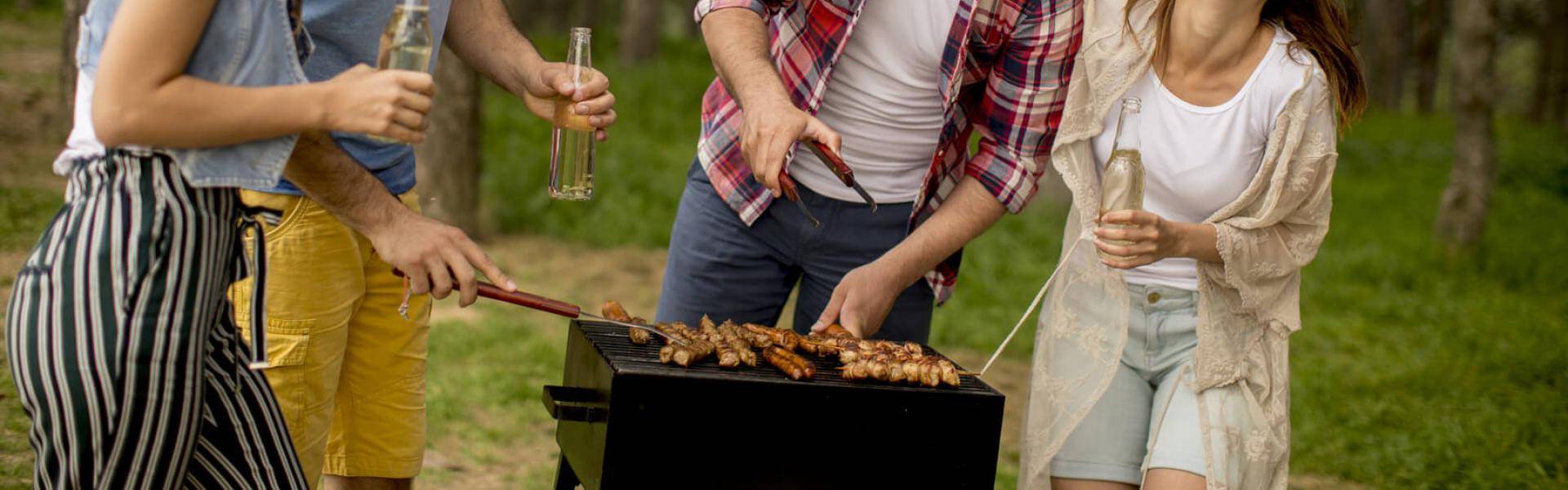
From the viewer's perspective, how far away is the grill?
2.66 m

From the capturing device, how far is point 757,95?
120 inches

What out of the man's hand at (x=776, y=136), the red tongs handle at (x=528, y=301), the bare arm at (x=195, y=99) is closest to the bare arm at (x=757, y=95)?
the man's hand at (x=776, y=136)

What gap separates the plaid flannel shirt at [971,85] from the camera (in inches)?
135

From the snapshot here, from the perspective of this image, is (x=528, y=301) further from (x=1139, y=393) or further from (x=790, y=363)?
(x=1139, y=393)

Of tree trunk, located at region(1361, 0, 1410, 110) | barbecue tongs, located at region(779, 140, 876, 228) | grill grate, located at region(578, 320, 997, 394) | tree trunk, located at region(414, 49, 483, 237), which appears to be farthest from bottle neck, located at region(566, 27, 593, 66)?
tree trunk, located at region(1361, 0, 1410, 110)

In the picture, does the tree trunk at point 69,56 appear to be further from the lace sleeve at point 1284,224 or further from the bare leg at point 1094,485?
the lace sleeve at point 1284,224

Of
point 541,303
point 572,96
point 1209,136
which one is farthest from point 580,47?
point 1209,136

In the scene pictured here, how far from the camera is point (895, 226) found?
3.63 m

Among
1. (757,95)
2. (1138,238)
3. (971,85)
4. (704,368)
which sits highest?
(971,85)

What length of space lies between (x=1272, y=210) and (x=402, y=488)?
2.20m

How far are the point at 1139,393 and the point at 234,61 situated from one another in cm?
222

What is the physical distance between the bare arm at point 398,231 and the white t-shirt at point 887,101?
119 centimetres

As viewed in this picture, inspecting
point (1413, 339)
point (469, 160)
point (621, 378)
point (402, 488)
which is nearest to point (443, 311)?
point (469, 160)

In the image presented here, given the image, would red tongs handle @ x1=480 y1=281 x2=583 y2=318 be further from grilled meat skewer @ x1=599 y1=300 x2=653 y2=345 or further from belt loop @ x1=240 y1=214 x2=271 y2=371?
belt loop @ x1=240 y1=214 x2=271 y2=371
